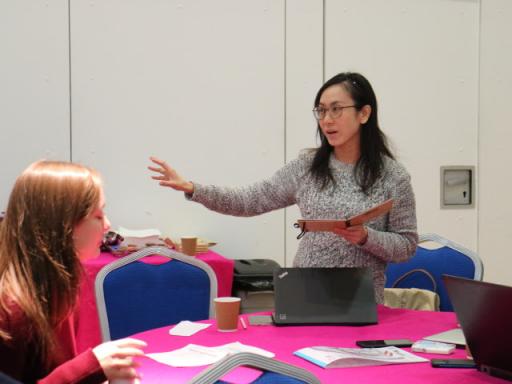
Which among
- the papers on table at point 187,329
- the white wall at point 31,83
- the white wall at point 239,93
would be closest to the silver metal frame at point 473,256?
the papers on table at point 187,329

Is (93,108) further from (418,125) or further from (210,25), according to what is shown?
(418,125)

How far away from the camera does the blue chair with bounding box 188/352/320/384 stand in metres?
0.89

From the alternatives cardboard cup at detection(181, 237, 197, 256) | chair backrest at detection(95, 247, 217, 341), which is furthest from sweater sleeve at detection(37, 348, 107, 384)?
cardboard cup at detection(181, 237, 197, 256)

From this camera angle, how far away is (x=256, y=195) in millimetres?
2729

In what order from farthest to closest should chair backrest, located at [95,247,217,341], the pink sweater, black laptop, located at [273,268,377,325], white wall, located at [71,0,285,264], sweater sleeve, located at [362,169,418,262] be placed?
white wall, located at [71,0,285,264] → chair backrest, located at [95,247,217,341] → sweater sleeve, located at [362,169,418,262] → black laptop, located at [273,268,377,325] → the pink sweater

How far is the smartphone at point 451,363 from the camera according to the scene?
5.30 ft

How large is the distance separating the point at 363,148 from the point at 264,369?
1.76m

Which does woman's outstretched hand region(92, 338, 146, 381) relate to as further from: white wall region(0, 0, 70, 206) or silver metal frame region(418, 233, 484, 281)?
white wall region(0, 0, 70, 206)

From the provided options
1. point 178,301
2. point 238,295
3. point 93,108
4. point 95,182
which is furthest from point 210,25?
point 95,182

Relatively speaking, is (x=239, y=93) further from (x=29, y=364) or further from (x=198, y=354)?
(x=29, y=364)

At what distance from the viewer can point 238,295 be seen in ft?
12.4

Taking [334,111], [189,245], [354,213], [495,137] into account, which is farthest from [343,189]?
[495,137]

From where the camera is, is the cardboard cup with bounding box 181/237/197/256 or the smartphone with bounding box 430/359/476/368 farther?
the cardboard cup with bounding box 181/237/197/256

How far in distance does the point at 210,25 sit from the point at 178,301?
2.28m
